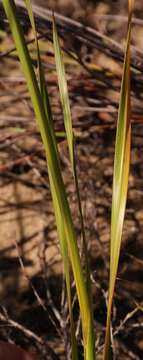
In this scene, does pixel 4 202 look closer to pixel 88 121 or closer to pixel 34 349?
pixel 88 121

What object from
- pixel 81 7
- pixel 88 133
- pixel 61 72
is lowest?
pixel 88 133

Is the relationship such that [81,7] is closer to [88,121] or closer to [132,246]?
[88,121]

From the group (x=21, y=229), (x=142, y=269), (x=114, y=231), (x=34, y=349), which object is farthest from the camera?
(x=21, y=229)

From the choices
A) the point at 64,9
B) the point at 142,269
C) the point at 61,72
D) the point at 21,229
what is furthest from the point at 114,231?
the point at 64,9

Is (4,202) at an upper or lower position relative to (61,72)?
lower

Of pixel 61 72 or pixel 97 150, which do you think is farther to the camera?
pixel 97 150

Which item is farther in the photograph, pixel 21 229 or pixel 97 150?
pixel 97 150

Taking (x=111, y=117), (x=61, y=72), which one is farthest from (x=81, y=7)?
(x=61, y=72)

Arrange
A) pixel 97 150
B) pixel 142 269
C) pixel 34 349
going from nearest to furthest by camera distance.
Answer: pixel 34 349
pixel 142 269
pixel 97 150

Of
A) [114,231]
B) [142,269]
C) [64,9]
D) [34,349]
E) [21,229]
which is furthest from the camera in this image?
[64,9]
